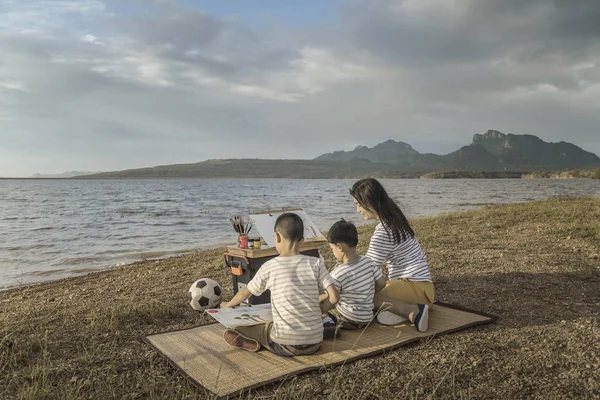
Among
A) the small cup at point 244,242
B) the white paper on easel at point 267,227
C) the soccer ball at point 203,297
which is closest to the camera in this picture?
the soccer ball at point 203,297

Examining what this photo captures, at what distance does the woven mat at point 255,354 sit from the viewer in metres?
3.68

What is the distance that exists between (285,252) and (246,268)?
1.94 meters

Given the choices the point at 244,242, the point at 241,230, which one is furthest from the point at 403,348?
the point at 241,230

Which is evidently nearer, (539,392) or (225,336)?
(539,392)

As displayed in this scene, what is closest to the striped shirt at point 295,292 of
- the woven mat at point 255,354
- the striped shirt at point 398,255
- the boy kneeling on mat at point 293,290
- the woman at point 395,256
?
the boy kneeling on mat at point 293,290

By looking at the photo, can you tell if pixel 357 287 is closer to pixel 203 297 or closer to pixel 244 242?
pixel 244 242

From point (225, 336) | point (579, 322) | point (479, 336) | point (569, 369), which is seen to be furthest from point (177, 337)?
point (579, 322)

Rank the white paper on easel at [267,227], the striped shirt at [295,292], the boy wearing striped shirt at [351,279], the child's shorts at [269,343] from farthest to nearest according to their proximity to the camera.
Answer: the white paper on easel at [267,227], the boy wearing striped shirt at [351,279], the child's shorts at [269,343], the striped shirt at [295,292]

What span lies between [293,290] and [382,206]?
164 centimetres

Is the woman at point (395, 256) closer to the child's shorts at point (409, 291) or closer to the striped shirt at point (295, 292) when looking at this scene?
the child's shorts at point (409, 291)

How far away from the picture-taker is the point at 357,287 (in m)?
4.69

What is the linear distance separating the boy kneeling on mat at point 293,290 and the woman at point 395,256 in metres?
1.09

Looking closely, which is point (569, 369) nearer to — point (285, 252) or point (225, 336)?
point (285, 252)

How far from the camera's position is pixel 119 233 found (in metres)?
18.4
